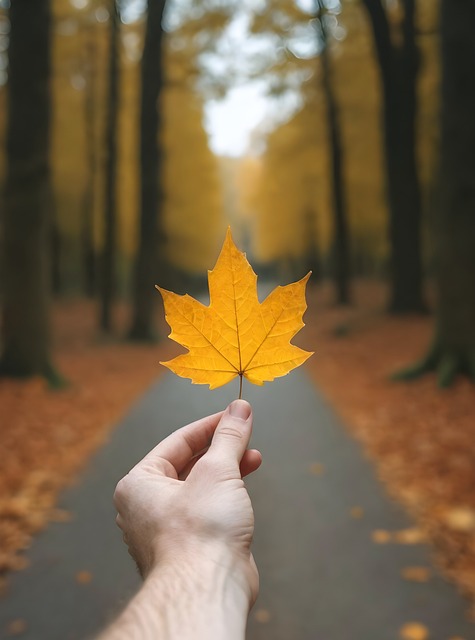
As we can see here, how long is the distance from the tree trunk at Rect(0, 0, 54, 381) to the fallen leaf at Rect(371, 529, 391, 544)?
4769 millimetres

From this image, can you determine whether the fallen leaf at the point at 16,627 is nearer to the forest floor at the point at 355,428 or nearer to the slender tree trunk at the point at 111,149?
the forest floor at the point at 355,428

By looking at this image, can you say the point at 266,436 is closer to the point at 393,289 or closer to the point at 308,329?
the point at 393,289

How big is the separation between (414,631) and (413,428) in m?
2.98

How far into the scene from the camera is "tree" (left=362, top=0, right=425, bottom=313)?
11679 millimetres

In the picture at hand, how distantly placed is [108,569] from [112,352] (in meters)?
7.71

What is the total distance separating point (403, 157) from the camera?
1196cm

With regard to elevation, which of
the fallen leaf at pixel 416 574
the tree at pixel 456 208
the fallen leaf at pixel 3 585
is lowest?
the fallen leaf at pixel 416 574

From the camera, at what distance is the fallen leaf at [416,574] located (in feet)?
11.0

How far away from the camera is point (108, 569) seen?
354 centimetres

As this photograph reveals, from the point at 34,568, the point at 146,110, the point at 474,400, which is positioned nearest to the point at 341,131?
the point at 146,110

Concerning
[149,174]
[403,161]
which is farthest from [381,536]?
[403,161]

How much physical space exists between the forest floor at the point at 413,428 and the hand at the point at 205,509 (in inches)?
105

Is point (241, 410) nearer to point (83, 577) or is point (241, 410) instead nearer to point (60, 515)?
point (83, 577)

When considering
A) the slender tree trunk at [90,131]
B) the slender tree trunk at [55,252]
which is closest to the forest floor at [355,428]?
the slender tree trunk at [90,131]
